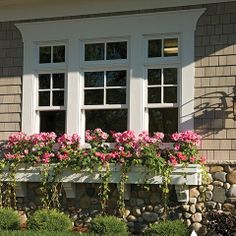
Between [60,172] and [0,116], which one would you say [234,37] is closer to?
[60,172]

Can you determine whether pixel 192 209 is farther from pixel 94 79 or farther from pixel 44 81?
pixel 44 81

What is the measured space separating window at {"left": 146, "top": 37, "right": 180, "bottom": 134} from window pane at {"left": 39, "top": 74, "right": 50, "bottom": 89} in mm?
1775

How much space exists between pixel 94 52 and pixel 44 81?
1.03 m

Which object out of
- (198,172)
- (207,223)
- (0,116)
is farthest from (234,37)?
(0,116)

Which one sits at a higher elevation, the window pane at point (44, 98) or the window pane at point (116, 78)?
the window pane at point (116, 78)

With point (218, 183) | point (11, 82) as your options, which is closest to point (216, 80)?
point (218, 183)

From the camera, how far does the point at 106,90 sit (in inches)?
375

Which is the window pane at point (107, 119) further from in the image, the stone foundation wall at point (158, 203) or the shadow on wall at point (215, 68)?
the shadow on wall at point (215, 68)

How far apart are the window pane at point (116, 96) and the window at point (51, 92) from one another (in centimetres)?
79

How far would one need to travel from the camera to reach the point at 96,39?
9.55m

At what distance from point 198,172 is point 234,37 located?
2.13 metres

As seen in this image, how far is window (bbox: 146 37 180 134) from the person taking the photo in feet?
30.0

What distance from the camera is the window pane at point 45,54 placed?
991cm

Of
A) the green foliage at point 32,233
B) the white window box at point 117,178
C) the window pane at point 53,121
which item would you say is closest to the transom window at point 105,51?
the window pane at point 53,121
